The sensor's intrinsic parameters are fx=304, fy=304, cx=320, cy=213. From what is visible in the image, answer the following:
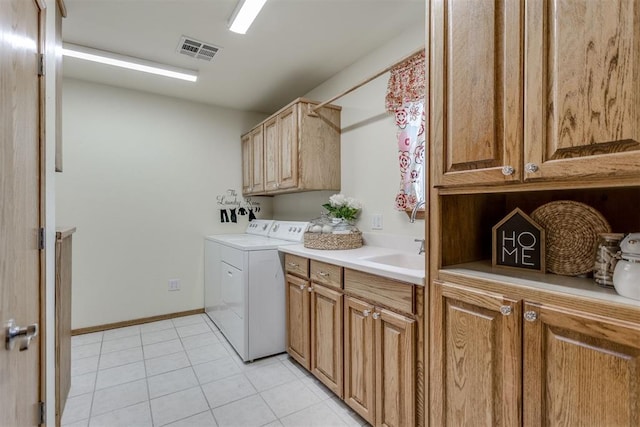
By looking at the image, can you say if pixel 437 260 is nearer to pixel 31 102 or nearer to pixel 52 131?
pixel 31 102

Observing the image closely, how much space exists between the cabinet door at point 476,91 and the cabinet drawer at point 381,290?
0.51 metres

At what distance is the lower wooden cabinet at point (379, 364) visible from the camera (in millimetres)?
1373

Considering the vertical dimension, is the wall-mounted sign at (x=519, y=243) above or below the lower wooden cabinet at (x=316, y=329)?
above

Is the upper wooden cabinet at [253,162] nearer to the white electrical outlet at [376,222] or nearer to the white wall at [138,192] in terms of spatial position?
the white wall at [138,192]

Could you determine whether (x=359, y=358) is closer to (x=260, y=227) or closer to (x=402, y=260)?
(x=402, y=260)

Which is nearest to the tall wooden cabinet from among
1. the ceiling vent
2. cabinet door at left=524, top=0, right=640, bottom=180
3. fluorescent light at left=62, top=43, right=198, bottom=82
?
cabinet door at left=524, top=0, right=640, bottom=180

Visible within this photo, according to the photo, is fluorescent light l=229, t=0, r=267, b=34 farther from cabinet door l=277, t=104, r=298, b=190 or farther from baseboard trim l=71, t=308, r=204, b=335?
baseboard trim l=71, t=308, r=204, b=335

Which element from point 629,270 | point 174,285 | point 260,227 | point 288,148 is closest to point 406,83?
point 288,148

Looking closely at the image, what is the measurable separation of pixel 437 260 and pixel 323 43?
1902 millimetres

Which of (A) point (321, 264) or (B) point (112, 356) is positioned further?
(B) point (112, 356)

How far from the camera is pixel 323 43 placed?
7.63 feet

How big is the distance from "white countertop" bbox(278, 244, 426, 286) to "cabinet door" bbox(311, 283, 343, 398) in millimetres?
204

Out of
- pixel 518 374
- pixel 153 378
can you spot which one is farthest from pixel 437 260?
pixel 153 378

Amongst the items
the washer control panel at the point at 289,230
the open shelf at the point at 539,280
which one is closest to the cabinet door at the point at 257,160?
the washer control panel at the point at 289,230
